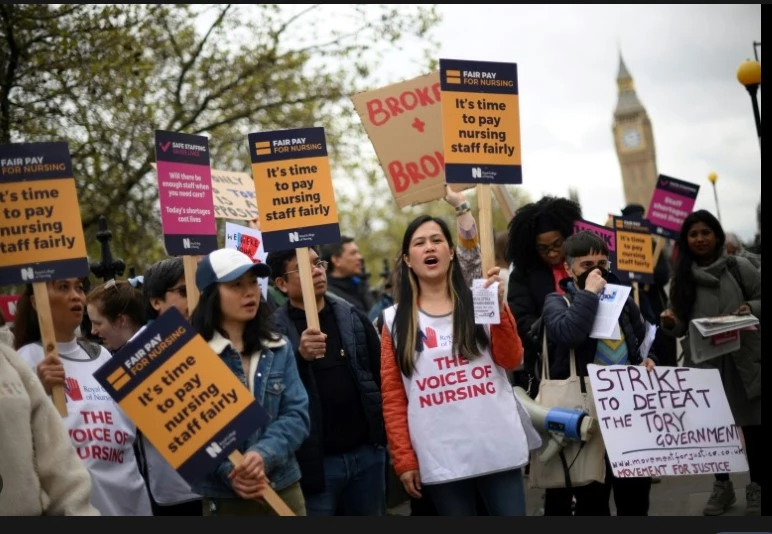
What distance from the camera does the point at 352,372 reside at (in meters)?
6.16

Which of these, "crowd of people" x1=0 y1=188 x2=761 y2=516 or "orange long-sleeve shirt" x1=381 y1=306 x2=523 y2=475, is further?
"orange long-sleeve shirt" x1=381 y1=306 x2=523 y2=475

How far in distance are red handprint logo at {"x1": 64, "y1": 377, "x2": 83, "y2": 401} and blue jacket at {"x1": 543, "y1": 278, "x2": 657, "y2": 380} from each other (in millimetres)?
2528

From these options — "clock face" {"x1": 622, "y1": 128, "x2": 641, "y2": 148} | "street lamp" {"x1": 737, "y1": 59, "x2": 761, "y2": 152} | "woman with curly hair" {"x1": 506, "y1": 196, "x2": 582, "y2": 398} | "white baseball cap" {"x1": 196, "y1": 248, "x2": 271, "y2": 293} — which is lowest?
"woman with curly hair" {"x1": 506, "y1": 196, "x2": 582, "y2": 398}

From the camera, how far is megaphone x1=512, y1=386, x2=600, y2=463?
6.30 m

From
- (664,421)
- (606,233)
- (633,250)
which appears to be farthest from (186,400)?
(633,250)

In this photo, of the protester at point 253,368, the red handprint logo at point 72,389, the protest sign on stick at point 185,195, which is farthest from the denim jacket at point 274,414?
the protest sign on stick at point 185,195

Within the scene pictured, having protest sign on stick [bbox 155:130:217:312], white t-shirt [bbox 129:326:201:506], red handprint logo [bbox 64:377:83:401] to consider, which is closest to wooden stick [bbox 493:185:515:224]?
protest sign on stick [bbox 155:130:217:312]

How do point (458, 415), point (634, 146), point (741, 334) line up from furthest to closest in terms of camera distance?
1. point (634, 146)
2. point (741, 334)
3. point (458, 415)

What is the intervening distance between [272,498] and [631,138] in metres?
176

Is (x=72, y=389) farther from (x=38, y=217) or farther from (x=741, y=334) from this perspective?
(x=741, y=334)

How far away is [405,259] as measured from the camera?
6.14 metres

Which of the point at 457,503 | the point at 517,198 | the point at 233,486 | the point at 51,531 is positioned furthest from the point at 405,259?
the point at 517,198

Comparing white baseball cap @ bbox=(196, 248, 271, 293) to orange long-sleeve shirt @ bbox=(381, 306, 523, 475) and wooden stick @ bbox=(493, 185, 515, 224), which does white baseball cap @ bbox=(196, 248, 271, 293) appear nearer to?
orange long-sleeve shirt @ bbox=(381, 306, 523, 475)

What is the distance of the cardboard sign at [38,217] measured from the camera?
213 inches
